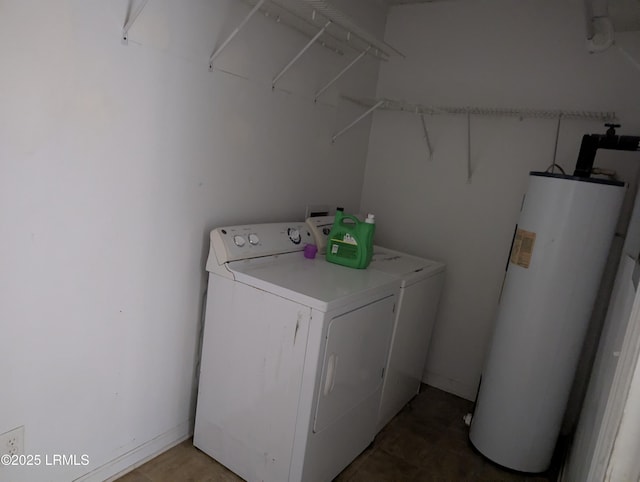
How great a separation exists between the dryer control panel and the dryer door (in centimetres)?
56

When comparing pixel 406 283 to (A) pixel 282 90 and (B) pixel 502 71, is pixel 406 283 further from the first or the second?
(B) pixel 502 71

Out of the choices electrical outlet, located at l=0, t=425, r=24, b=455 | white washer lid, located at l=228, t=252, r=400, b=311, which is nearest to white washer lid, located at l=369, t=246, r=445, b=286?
white washer lid, located at l=228, t=252, r=400, b=311

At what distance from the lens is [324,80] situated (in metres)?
2.58

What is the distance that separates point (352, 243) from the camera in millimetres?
2250

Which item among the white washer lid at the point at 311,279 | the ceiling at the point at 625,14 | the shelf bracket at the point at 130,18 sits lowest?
the white washer lid at the point at 311,279

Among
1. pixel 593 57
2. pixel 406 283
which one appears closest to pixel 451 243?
pixel 406 283

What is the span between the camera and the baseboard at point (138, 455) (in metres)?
1.81

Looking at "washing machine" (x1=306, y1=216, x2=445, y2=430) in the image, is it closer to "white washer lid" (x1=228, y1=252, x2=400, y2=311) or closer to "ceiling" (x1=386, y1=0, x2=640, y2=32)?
"white washer lid" (x1=228, y1=252, x2=400, y2=311)

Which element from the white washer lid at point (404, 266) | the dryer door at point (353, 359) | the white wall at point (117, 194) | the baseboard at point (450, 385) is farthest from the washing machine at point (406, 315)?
the white wall at point (117, 194)

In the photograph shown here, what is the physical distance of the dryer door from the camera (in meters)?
1.77

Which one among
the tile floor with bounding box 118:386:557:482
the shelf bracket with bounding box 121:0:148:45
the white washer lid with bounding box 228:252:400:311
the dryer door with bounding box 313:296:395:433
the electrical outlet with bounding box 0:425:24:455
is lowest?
the tile floor with bounding box 118:386:557:482

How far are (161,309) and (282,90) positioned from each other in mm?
1293

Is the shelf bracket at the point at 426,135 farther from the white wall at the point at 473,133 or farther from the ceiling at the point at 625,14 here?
the ceiling at the point at 625,14

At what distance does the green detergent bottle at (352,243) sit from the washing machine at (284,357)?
0.27ft
